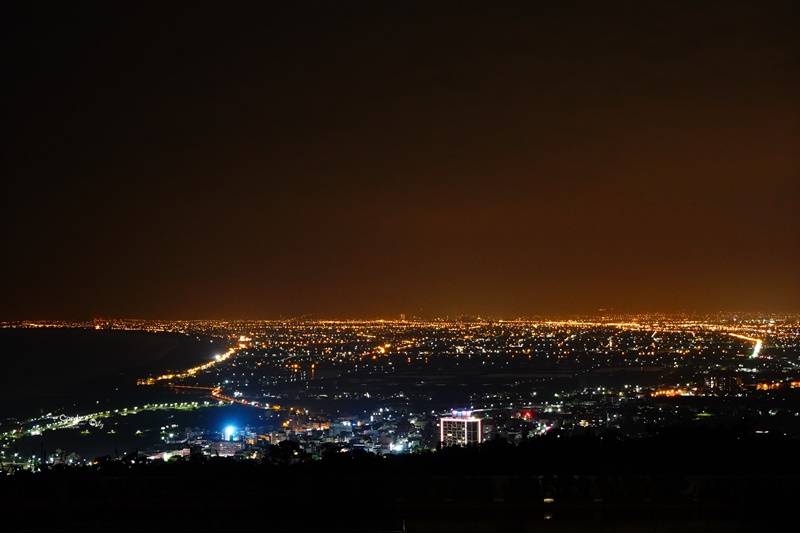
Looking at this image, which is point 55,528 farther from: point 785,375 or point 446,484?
point 785,375

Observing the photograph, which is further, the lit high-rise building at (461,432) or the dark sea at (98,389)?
the dark sea at (98,389)

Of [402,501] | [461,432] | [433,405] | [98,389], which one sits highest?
[402,501]

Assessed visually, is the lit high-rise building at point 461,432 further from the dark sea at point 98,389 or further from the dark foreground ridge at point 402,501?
the dark foreground ridge at point 402,501

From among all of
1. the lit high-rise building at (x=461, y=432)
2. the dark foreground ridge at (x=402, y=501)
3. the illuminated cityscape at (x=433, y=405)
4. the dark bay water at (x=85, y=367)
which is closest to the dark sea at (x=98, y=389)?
the dark bay water at (x=85, y=367)

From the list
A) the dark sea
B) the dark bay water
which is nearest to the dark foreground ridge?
the dark sea

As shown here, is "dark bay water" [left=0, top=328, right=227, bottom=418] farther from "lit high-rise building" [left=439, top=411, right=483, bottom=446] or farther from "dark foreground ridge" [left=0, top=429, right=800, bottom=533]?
"dark foreground ridge" [left=0, top=429, right=800, bottom=533]

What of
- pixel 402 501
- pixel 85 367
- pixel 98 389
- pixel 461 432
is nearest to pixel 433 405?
pixel 461 432

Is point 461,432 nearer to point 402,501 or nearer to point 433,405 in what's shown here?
point 402,501

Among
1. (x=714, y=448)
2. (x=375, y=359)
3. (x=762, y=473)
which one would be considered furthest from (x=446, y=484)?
(x=375, y=359)

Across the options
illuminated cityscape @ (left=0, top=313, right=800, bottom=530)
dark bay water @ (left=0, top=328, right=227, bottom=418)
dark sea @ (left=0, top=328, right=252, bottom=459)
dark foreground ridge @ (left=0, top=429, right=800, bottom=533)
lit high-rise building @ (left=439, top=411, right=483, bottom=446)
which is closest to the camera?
dark foreground ridge @ (left=0, top=429, right=800, bottom=533)

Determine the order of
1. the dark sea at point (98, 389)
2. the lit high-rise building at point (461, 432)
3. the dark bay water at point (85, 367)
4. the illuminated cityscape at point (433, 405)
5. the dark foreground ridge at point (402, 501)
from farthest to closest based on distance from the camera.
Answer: the dark bay water at point (85, 367) < the dark sea at point (98, 389) < the lit high-rise building at point (461, 432) < the illuminated cityscape at point (433, 405) < the dark foreground ridge at point (402, 501)
